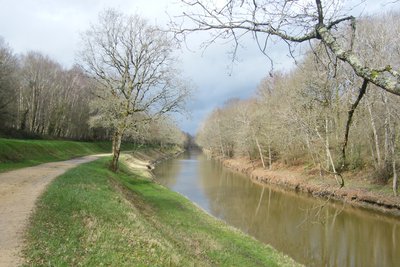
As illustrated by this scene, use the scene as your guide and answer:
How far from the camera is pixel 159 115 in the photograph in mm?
29250

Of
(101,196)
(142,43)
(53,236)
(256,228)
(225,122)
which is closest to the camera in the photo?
(53,236)

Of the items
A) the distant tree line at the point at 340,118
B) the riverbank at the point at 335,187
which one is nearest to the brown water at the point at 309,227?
the riverbank at the point at 335,187

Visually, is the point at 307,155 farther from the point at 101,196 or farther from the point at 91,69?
the point at 101,196

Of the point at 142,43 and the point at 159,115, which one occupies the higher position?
the point at 142,43

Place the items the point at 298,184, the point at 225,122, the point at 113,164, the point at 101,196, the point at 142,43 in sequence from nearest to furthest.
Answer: the point at 101,196
the point at 142,43
the point at 113,164
the point at 298,184
the point at 225,122

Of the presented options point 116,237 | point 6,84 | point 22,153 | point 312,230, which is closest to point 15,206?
point 116,237

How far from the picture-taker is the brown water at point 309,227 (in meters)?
17.2

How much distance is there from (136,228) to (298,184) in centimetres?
2947

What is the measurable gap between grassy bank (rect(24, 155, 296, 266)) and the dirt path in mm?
279

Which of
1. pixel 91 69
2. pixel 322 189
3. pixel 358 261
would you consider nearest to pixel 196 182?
pixel 322 189

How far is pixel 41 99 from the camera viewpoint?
62438 millimetres

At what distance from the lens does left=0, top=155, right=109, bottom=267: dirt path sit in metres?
7.85

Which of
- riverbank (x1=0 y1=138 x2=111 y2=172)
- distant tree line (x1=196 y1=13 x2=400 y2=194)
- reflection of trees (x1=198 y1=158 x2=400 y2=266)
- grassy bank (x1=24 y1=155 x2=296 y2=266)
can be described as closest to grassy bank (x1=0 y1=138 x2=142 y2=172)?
riverbank (x1=0 y1=138 x2=111 y2=172)

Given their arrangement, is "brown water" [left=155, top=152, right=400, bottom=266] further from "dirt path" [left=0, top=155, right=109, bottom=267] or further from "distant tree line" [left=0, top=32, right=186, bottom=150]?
"distant tree line" [left=0, top=32, right=186, bottom=150]
